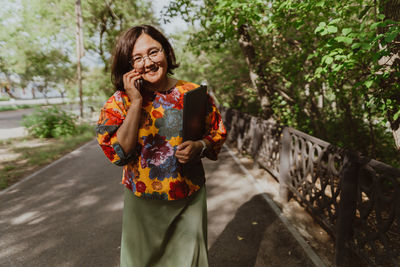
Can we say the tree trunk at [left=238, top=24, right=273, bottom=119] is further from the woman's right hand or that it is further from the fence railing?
the woman's right hand

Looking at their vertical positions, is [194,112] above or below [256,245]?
above

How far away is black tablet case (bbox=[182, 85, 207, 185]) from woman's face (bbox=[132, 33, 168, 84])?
287 mm

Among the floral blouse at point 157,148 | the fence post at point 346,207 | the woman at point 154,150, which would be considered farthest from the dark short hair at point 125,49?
the fence post at point 346,207

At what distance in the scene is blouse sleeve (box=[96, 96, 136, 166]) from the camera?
1466 mm

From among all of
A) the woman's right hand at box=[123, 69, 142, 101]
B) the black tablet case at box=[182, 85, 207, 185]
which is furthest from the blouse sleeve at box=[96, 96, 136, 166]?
the black tablet case at box=[182, 85, 207, 185]

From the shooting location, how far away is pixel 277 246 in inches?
128

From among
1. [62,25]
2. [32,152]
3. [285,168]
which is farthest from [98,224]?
[62,25]

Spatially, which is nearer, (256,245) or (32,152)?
(256,245)

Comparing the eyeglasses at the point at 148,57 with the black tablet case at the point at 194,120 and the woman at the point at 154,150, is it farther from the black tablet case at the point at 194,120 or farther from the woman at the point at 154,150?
the black tablet case at the point at 194,120

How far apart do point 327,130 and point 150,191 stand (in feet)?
23.2

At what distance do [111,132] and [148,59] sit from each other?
0.53m

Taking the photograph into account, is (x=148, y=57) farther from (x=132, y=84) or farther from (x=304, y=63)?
(x=304, y=63)

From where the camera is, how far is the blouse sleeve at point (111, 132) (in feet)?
4.81

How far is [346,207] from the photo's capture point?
9.14 ft
